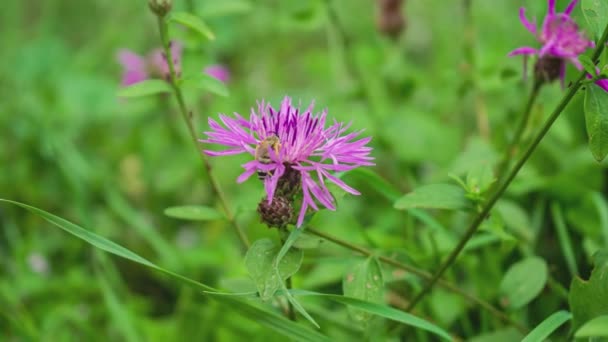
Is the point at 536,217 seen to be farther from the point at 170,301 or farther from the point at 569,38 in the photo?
the point at 170,301

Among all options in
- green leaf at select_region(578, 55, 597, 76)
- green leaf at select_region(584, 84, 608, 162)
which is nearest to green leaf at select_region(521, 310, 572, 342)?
green leaf at select_region(584, 84, 608, 162)

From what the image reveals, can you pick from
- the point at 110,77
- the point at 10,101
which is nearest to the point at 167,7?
the point at 10,101

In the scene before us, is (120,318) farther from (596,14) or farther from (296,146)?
(596,14)

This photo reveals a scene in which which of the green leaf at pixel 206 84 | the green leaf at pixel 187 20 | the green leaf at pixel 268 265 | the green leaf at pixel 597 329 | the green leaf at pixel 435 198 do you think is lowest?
the green leaf at pixel 597 329

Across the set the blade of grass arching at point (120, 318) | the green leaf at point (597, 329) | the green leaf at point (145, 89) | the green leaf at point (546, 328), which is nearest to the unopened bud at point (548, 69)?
the green leaf at point (546, 328)

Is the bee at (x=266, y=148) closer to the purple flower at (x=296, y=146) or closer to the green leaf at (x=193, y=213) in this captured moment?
the purple flower at (x=296, y=146)

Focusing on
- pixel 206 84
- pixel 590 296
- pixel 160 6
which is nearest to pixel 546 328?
pixel 590 296
